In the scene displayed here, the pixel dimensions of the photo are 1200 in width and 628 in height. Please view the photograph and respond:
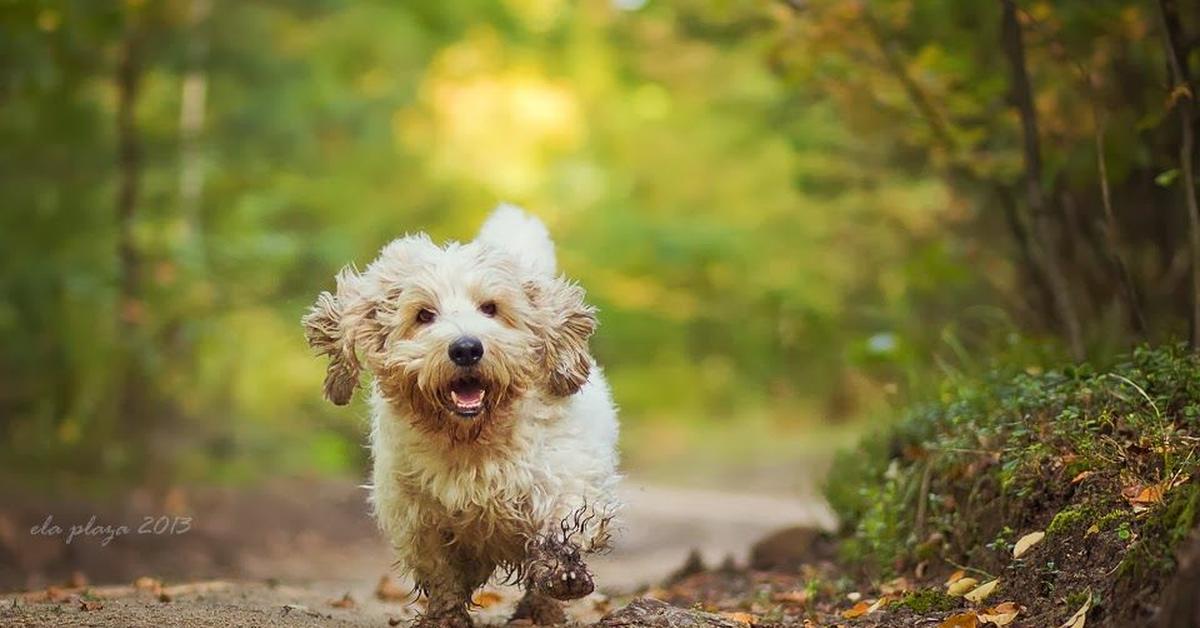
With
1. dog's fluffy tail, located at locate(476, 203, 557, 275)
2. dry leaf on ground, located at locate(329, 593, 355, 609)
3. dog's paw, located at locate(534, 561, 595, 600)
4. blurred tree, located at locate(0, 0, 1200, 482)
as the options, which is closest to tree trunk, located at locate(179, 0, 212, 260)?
blurred tree, located at locate(0, 0, 1200, 482)

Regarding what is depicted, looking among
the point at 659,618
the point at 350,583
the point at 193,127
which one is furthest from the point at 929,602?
the point at 193,127

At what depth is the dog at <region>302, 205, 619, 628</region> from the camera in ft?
15.9

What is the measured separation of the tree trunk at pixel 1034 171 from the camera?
651cm

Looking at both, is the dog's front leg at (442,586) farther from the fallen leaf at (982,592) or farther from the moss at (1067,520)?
the moss at (1067,520)

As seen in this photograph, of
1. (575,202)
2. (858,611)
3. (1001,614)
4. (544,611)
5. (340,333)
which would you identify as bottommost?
(1001,614)

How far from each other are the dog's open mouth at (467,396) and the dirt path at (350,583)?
1014 millimetres

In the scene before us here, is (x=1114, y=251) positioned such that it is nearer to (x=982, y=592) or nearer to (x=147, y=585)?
(x=982, y=592)

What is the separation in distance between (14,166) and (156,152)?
1.42 m

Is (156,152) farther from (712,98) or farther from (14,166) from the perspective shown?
(712,98)

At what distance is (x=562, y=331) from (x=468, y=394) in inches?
21.5

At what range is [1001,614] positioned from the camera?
443cm

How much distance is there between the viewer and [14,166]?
1168 centimetres

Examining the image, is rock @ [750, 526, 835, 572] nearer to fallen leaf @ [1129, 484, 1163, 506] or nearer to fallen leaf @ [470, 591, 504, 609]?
fallen leaf @ [470, 591, 504, 609]

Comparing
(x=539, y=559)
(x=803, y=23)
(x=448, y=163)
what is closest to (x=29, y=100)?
(x=803, y=23)
